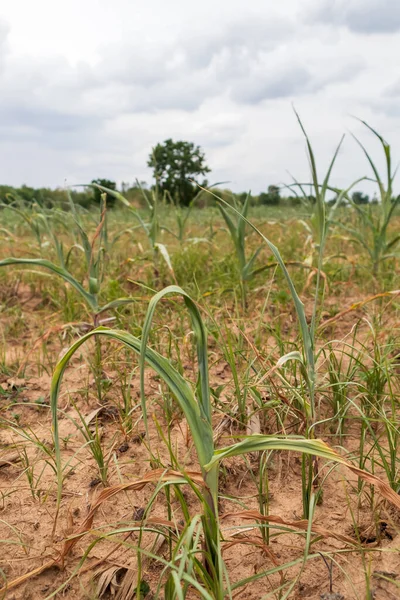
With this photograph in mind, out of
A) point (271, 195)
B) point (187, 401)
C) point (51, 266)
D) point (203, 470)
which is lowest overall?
point (203, 470)

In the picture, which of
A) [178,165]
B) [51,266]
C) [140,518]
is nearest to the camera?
[140,518]

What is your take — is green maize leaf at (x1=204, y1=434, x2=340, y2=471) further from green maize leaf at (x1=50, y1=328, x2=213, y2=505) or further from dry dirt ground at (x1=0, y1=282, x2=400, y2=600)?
dry dirt ground at (x1=0, y1=282, x2=400, y2=600)

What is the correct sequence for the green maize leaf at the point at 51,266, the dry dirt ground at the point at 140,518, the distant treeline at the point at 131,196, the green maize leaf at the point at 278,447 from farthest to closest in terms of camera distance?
the distant treeline at the point at 131,196
the green maize leaf at the point at 51,266
the dry dirt ground at the point at 140,518
the green maize leaf at the point at 278,447

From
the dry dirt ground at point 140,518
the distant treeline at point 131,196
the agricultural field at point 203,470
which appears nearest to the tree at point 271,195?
the distant treeline at point 131,196

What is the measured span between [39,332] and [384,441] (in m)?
1.67

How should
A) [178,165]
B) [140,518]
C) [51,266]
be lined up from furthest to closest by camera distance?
1. [178,165]
2. [51,266]
3. [140,518]

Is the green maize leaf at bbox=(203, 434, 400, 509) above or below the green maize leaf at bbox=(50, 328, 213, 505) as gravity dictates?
below

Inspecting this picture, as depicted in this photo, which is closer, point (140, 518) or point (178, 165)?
point (140, 518)

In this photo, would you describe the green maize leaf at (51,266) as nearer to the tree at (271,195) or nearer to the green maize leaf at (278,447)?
the green maize leaf at (278,447)

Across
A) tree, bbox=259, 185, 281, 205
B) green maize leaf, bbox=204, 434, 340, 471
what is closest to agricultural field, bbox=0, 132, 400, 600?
green maize leaf, bbox=204, 434, 340, 471

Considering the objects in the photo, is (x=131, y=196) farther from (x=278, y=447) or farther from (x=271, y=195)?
(x=278, y=447)

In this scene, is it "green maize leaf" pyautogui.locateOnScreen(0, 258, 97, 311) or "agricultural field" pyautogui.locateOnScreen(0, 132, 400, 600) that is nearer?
"agricultural field" pyautogui.locateOnScreen(0, 132, 400, 600)

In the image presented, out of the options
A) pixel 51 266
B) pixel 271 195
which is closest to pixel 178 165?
pixel 271 195

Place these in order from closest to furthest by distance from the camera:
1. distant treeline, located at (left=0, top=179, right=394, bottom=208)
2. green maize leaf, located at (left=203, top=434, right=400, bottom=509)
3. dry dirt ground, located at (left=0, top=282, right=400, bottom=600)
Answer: green maize leaf, located at (left=203, top=434, right=400, bottom=509)
dry dirt ground, located at (left=0, top=282, right=400, bottom=600)
distant treeline, located at (left=0, top=179, right=394, bottom=208)
